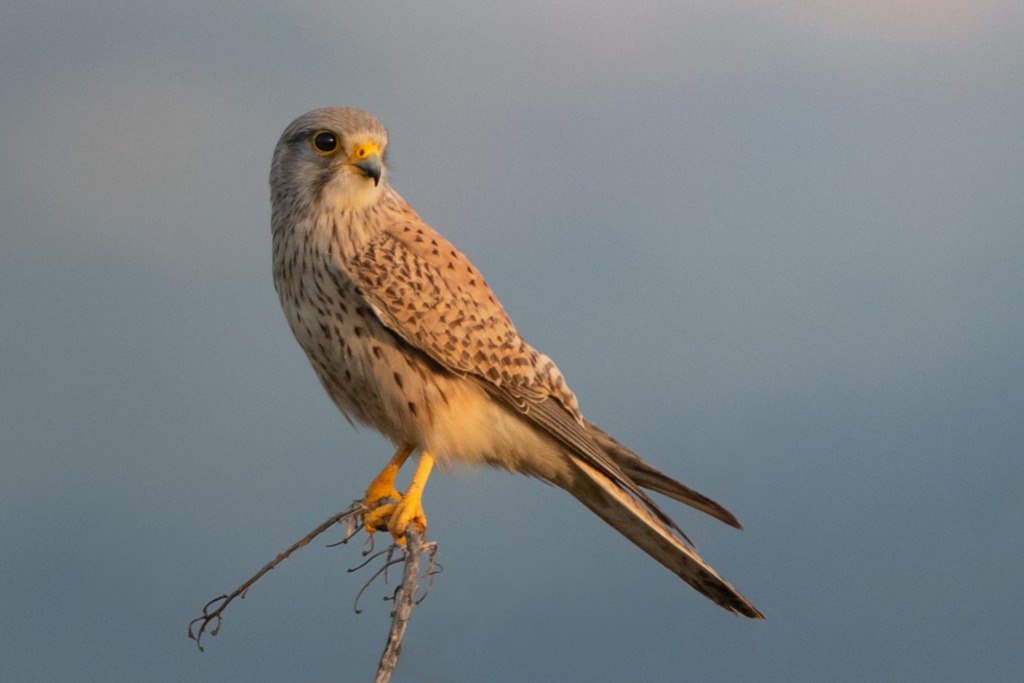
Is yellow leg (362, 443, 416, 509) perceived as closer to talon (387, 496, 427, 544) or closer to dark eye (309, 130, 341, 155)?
talon (387, 496, 427, 544)

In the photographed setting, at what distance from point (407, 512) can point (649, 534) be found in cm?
69

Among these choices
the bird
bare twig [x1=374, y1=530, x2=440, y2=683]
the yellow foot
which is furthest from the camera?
the yellow foot

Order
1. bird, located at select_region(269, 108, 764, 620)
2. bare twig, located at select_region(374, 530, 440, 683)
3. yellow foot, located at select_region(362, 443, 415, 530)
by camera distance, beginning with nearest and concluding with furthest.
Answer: bare twig, located at select_region(374, 530, 440, 683) < bird, located at select_region(269, 108, 764, 620) < yellow foot, located at select_region(362, 443, 415, 530)

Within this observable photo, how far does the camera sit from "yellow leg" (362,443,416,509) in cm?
324

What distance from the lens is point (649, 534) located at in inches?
128

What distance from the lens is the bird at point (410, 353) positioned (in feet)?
10.1

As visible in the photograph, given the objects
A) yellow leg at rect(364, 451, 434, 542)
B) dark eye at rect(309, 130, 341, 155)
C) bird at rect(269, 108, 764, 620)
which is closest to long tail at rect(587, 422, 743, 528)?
bird at rect(269, 108, 764, 620)

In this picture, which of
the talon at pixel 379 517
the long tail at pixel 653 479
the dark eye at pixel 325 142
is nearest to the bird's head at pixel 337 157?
the dark eye at pixel 325 142

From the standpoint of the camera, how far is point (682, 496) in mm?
3180

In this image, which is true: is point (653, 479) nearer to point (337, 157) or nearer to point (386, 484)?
point (386, 484)

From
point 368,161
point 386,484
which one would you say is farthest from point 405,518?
point 368,161

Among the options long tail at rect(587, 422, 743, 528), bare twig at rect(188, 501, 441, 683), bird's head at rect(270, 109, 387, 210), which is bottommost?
bare twig at rect(188, 501, 441, 683)

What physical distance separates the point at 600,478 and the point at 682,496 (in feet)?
0.80

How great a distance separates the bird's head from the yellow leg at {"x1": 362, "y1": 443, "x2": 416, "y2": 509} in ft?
2.37
